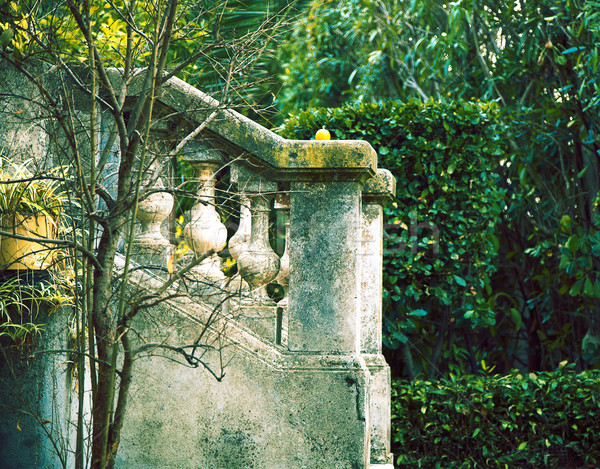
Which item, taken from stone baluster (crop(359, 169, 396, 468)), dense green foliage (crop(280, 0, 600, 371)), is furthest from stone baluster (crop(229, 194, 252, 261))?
dense green foliage (crop(280, 0, 600, 371))

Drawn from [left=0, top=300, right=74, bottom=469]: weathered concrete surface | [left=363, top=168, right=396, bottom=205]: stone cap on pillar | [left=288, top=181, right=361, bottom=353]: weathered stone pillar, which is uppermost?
[left=363, top=168, right=396, bottom=205]: stone cap on pillar

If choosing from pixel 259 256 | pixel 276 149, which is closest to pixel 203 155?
pixel 276 149

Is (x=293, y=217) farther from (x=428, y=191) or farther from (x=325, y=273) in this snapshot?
(x=428, y=191)

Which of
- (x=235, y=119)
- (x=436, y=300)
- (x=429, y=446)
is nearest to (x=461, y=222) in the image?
(x=436, y=300)

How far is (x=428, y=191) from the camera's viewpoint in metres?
5.45

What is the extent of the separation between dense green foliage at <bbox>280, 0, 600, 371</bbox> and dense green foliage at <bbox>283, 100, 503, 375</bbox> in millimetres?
211

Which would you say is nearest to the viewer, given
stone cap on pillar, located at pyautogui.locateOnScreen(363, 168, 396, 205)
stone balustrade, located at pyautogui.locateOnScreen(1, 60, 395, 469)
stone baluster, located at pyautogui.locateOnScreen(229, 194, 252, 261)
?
stone balustrade, located at pyautogui.locateOnScreen(1, 60, 395, 469)

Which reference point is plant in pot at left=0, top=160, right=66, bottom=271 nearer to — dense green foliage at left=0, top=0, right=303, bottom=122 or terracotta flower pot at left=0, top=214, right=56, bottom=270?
terracotta flower pot at left=0, top=214, right=56, bottom=270

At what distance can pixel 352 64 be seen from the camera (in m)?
9.01

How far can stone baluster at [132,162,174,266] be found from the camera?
3232 millimetres

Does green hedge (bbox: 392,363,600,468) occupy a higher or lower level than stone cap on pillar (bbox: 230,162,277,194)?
lower

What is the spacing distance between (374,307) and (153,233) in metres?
1.45

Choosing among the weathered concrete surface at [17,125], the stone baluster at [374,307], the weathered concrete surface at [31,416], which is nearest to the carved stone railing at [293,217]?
the weathered concrete surface at [17,125]

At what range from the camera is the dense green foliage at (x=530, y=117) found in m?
6.32
